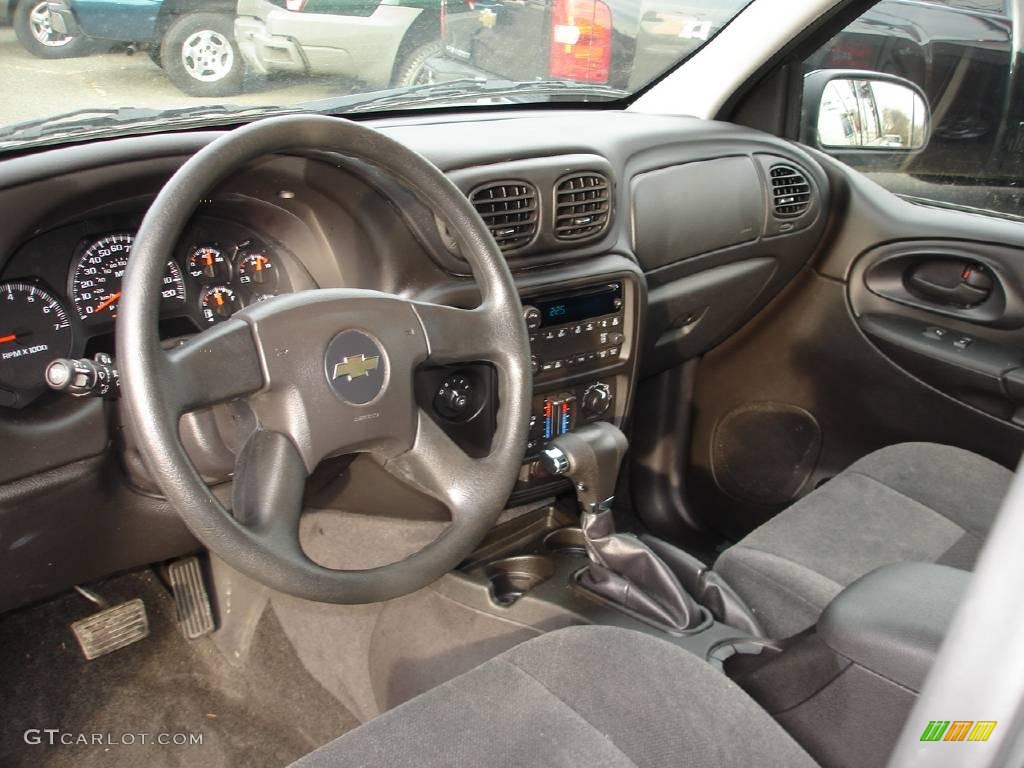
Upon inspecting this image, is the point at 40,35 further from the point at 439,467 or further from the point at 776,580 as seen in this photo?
the point at 776,580

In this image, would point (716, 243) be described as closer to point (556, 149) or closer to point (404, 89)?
point (556, 149)

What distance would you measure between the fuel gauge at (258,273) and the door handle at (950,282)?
1.55 metres

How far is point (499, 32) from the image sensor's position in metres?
2.05

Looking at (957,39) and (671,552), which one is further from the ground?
(957,39)

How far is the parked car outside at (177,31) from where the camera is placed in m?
1.41

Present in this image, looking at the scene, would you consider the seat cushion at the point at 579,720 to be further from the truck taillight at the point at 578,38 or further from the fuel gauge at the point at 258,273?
the truck taillight at the point at 578,38

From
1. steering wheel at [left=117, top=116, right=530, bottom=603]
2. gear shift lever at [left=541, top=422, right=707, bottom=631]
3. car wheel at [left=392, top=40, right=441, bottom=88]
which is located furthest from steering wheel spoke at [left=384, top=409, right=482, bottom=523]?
car wheel at [left=392, top=40, right=441, bottom=88]

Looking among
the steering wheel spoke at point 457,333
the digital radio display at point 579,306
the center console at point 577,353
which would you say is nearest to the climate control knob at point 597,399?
the center console at point 577,353

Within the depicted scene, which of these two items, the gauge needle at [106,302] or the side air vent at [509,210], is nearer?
the gauge needle at [106,302]

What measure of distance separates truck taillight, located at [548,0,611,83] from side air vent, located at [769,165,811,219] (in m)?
0.49

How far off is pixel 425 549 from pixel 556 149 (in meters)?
0.88

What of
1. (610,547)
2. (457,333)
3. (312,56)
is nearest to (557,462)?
(610,547)

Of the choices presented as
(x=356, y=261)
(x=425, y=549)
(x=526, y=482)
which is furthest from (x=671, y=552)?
(x=356, y=261)

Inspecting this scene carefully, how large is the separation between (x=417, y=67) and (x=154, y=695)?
136 cm
